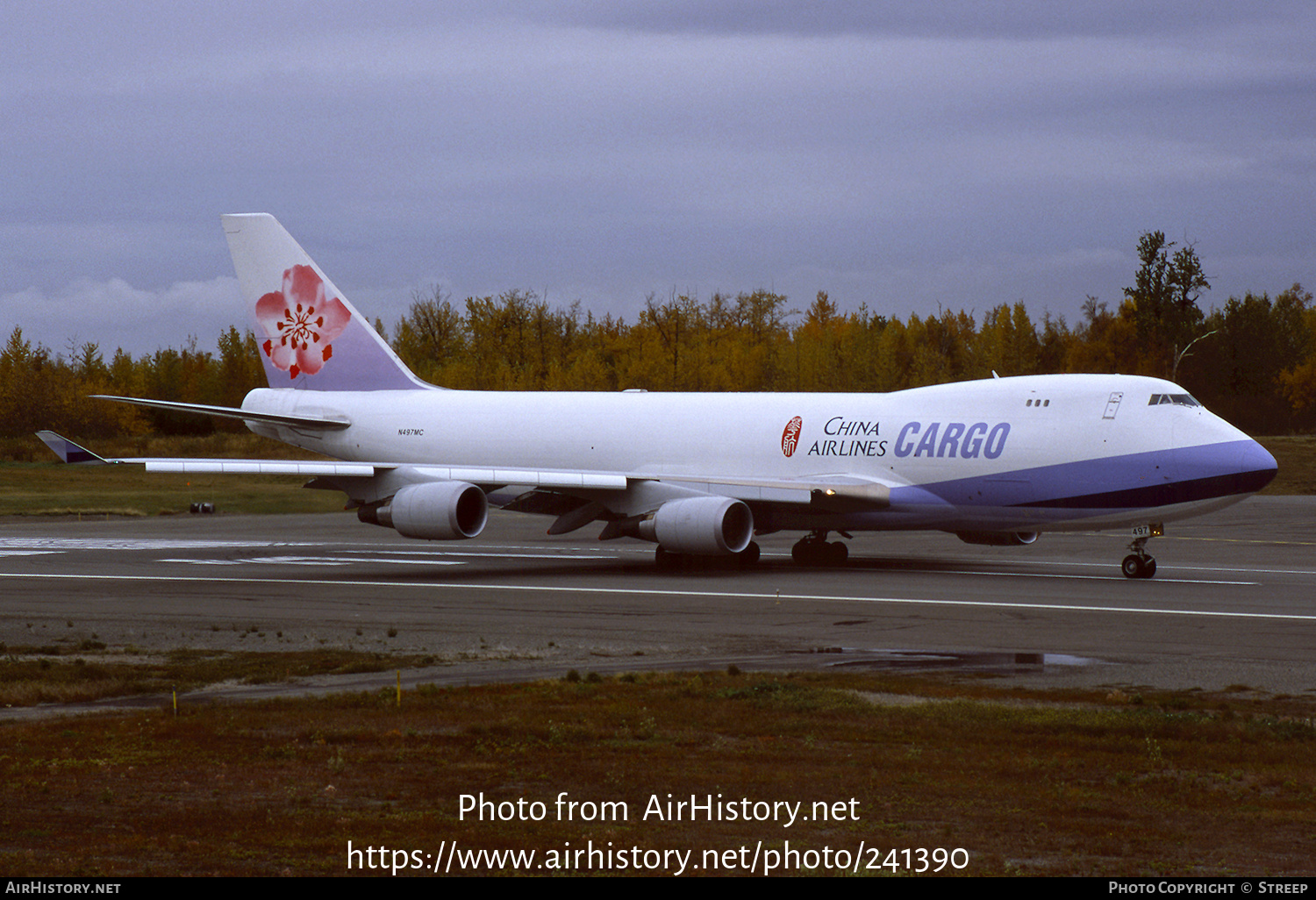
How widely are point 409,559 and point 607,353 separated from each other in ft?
236

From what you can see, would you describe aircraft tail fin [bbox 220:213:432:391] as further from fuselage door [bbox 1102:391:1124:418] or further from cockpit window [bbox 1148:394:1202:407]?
cockpit window [bbox 1148:394:1202:407]

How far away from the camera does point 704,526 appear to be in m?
29.1

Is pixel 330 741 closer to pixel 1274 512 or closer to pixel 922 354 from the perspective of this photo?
pixel 1274 512

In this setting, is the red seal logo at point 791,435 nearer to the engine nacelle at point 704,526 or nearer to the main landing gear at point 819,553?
the engine nacelle at point 704,526

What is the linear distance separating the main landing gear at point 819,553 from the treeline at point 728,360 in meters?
47.1

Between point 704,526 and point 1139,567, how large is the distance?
8.62 meters

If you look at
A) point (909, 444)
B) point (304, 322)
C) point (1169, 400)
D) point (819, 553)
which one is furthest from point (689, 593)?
point (304, 322)

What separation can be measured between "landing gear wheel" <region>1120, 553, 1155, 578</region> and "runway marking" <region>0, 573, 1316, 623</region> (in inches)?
214

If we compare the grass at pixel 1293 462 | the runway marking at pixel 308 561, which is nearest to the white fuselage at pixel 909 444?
the runway marking at pixel 308 561

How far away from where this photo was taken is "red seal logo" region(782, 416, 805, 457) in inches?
1227

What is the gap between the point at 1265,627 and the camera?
20.7 m

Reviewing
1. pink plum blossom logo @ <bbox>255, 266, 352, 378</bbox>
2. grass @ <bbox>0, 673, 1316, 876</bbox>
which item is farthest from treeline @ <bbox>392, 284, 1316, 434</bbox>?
grass @ <bbox>0, 673, 1316, 876</bbox>

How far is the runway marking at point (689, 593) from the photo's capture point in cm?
2236
